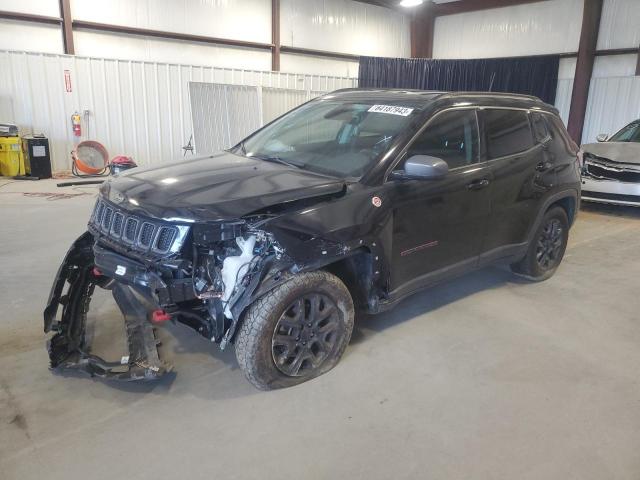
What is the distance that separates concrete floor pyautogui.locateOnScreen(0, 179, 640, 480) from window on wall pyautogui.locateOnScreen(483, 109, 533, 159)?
123 centimetres

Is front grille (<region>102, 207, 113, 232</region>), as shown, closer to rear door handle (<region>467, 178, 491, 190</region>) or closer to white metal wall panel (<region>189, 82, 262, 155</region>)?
rear door handle (<region>467, 178, 491, 190</region>)

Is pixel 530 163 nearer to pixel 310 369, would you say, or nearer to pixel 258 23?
pixel 310 369

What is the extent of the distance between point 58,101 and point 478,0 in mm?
11886

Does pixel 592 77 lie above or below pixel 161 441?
above

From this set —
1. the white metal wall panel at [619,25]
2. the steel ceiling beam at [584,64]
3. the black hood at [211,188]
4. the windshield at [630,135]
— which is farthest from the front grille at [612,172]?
the white metal wall panel at [619,25]

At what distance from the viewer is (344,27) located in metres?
14.5

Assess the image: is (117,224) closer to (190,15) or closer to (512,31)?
(190,15)

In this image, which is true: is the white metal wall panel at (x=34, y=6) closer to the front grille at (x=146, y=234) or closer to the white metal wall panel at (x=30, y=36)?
the white metal wall panel at (x=30, y=36)

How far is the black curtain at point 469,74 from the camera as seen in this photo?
1350cm

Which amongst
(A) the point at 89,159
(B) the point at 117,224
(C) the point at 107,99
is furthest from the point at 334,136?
(C) the point at 107,99

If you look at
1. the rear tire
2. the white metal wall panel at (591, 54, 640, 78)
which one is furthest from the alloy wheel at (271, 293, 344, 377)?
the white metal wall panel at (591, 54, 640, 78)

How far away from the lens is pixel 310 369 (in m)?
2.76

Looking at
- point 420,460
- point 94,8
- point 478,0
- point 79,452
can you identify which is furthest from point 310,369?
point 478,0

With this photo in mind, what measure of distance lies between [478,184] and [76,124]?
9603 mm
